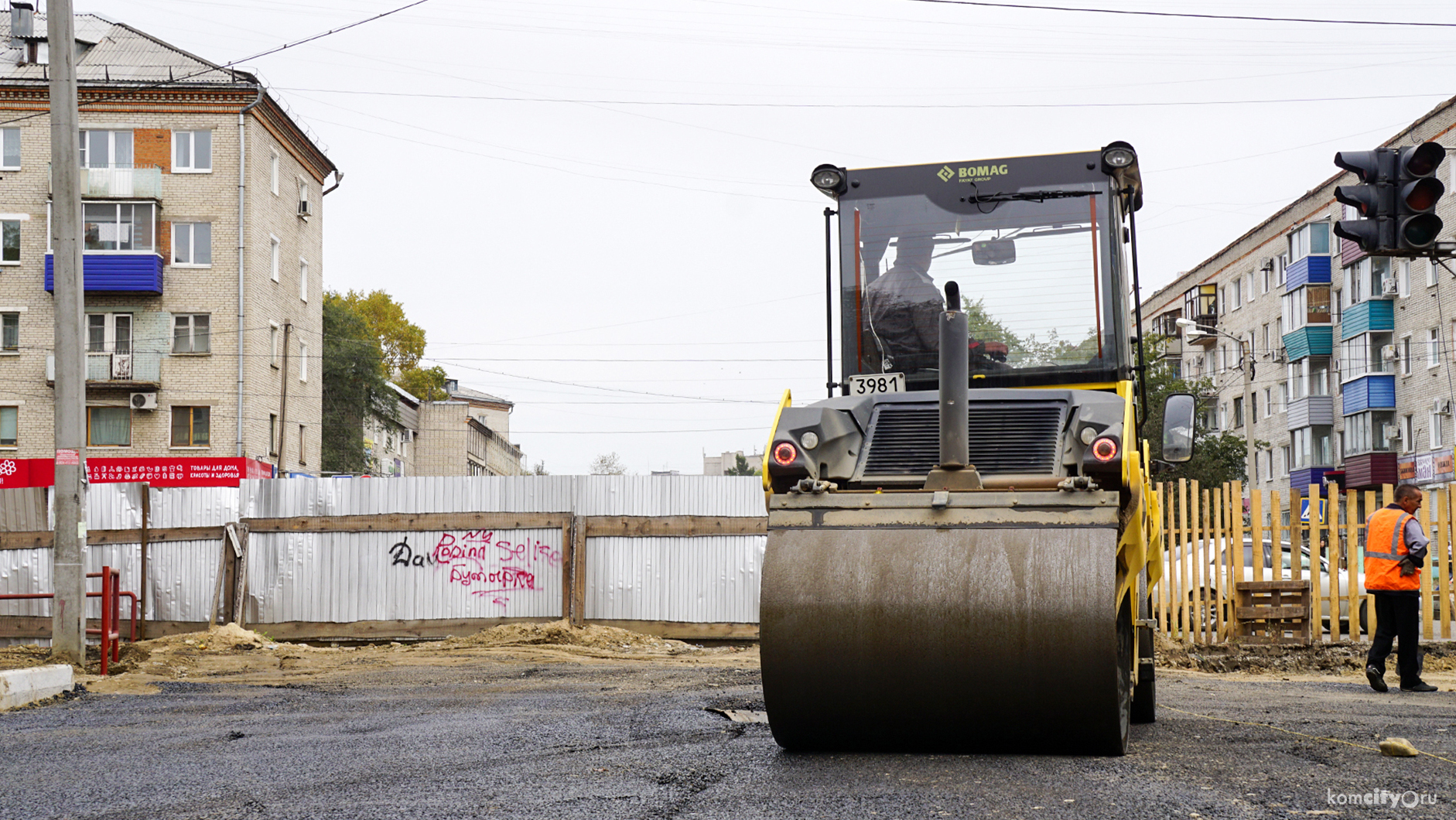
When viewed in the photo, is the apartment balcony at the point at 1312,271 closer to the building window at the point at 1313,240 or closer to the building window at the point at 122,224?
the building window at the point at 1313,240

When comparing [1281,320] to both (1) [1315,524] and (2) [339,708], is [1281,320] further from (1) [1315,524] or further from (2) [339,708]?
(2) [339,708]

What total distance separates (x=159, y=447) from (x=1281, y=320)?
41192mm

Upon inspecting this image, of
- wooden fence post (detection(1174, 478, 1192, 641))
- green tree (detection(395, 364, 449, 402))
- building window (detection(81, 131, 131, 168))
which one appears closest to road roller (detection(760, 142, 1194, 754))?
wooden fence post (detection(1174, 478, 1192, 641))

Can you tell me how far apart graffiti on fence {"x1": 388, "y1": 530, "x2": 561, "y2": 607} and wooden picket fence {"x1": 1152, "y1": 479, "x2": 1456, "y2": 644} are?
7.84m

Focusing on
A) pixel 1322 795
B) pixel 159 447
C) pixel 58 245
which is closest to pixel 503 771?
pixel 1322 795

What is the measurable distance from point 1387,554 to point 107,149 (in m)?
38.3

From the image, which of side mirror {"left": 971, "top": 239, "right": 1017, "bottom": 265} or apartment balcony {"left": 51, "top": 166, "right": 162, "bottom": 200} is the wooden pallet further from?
apartment balcony {"left": 51, "top": 166, "right": 162, "bottom": 200}

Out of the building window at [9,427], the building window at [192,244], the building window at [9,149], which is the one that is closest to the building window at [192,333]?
the building window at [192,244]

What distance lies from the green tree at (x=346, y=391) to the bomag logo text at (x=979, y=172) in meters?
50.1

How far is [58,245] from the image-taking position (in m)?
15.8

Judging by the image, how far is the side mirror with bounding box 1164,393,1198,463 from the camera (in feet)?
24.1

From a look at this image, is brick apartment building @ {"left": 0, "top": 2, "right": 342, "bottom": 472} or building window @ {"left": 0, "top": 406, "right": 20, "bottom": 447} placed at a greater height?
brick apartment building @ {"left": 0, "top": 2, "right": 342, "bottom": 472}

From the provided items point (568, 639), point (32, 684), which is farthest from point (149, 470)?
point (32, 684)

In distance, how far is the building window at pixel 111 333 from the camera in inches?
1646
